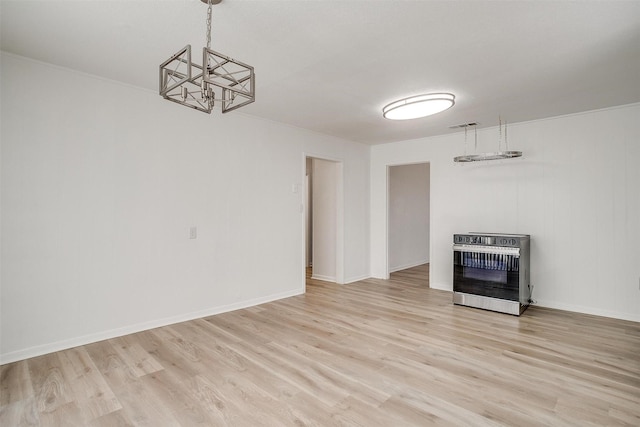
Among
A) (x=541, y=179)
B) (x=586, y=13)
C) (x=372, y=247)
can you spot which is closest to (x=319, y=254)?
(x=372, y=247)

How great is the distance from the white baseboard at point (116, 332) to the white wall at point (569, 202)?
3261mm

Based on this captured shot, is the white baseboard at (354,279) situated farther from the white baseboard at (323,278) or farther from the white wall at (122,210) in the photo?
the white wall at (122,210)

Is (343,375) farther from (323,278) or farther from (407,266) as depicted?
(407,266)

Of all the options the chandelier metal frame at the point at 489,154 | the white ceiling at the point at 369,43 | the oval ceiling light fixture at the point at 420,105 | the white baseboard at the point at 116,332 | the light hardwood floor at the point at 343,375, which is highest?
the white ceiling at the point at 369,43

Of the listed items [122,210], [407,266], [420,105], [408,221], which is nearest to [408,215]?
[408,221]

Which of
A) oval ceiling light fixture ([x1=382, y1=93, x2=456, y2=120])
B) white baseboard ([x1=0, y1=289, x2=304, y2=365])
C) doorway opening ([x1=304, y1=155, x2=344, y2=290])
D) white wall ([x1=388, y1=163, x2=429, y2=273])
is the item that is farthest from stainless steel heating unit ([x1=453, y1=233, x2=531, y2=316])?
white baseboard ([x1=0, y1=289, x2=304, y2=365])

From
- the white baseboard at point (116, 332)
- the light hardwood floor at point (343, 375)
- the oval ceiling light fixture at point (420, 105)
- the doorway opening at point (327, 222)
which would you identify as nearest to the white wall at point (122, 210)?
the white baseboard at point (116, 332)

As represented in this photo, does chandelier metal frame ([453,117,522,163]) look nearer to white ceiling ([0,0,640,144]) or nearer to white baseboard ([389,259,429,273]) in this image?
white ceiling ([0,0,640,144])

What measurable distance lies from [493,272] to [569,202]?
4.32 feet

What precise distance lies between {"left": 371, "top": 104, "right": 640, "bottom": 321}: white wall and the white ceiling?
1.81 feet

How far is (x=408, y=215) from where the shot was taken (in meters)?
7.21

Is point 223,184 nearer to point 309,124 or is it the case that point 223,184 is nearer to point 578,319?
point 309,124

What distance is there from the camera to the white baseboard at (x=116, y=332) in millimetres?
2709

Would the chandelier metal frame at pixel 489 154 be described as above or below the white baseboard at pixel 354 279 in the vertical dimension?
above
